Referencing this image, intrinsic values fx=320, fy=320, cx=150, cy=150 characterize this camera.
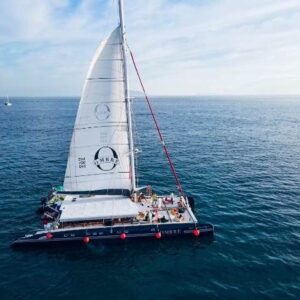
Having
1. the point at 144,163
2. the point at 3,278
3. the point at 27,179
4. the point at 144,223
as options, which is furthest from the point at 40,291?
the point at 144,163

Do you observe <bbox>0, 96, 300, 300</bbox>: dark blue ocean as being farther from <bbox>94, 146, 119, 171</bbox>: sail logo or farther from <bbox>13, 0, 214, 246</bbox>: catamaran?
<bbox>94, 146, 119, 171</bbox>: sail logo

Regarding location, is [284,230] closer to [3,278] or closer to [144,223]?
[144,223]

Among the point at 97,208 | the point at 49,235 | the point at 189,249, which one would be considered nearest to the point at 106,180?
the point at 97,208

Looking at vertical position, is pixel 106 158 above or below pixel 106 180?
above

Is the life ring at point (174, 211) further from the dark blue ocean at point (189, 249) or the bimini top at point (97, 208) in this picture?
the bimini top at point (97, 208)

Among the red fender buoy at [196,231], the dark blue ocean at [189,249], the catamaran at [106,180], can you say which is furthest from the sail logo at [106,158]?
the red fender buoy at [196,231]

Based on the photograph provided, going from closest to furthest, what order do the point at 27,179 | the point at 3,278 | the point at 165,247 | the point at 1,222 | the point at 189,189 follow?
1. the point at 3,278
2. the point at 165,247
3. the point at 1,222
4. the point at 189,189
5. the point at 27,179

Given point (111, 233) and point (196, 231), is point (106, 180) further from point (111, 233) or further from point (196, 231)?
point (196, 231)

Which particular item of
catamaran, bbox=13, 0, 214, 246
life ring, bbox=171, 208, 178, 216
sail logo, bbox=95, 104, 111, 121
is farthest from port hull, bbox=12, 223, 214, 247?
sail logo, bbox=95, 104, 111, 121
